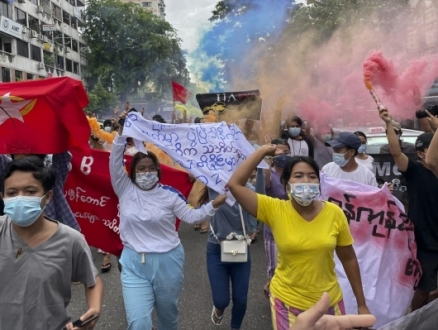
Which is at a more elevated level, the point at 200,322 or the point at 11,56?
the point at 11,56

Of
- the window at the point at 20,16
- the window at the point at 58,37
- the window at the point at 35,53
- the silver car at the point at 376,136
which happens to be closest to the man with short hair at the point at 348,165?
the silver car at the point at 376,136

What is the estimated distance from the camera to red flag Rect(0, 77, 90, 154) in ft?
11.5

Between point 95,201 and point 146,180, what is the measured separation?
1.43 m

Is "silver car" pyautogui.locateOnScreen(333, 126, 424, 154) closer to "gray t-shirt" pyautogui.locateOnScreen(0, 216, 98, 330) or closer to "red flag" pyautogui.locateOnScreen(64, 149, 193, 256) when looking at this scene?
→ "red flag" pyautogui.locateOnScreen(64, 149, 193, 256)

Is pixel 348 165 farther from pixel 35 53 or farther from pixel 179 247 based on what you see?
pixel 35 53

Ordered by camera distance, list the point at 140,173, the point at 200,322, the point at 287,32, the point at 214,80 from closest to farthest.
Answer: the point at 140,173 → the point at 200,322 → the point at 287,32 → the point at 214,80

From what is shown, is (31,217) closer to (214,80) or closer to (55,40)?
(214,80)

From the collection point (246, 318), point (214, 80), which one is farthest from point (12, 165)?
point (214, 80)

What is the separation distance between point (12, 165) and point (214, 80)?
933cm

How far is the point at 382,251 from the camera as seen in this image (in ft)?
12.8

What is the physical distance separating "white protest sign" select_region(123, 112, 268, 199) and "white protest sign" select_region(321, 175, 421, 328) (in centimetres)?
102

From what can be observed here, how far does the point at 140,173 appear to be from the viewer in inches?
137

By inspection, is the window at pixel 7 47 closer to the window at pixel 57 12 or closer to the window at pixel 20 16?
the window at pixel 20 16

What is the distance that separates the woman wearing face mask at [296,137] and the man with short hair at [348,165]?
2464 millimetres
